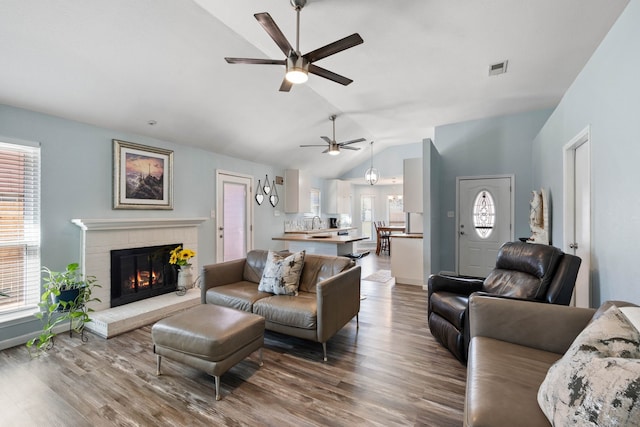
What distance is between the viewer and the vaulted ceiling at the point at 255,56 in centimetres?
226

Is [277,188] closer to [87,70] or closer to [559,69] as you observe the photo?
[87,70]

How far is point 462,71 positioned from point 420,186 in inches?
86.9

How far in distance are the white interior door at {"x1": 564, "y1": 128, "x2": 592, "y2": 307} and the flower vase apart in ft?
15.2

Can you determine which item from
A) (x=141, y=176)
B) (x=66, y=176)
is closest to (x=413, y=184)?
(x=141, y=176)

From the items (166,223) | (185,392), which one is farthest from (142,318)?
(185,392)

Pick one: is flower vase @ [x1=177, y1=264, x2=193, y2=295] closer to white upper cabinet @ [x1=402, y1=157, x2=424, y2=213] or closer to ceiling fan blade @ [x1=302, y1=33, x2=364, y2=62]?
ceiling fan blade @ [x1=302, y1=33, x2=364, y2=62]

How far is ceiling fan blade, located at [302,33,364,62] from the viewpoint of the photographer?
1.93m

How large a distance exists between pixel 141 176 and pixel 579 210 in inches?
210

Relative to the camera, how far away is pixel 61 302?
9.04 feet

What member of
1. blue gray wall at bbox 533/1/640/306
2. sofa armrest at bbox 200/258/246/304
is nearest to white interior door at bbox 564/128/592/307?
blue gray wall at bbox 533/1/640/306

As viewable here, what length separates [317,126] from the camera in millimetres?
5367

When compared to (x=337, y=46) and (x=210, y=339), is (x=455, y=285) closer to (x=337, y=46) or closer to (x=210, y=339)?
(x=210, y=339)

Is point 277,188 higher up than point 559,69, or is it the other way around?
A: point 559,69

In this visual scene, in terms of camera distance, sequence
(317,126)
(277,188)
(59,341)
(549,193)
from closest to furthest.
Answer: (59,341) < (549,193) < (317,126) < (277,188)
